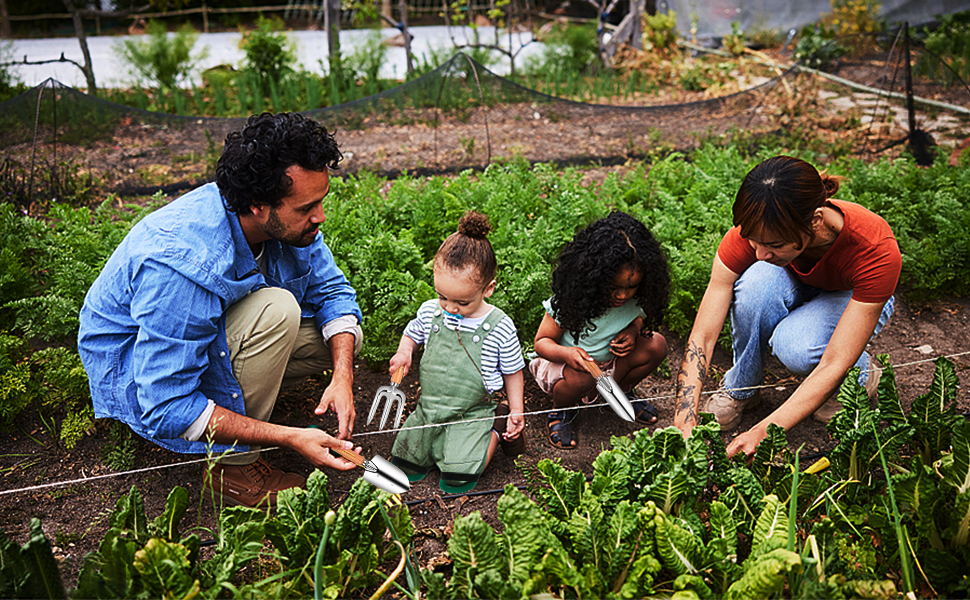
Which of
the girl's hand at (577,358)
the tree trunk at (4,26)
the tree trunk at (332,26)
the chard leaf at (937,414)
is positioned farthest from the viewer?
the tree trunk at (4,26)

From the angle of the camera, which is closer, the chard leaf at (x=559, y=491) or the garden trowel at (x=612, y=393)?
the chard leaf at (x=559, y=491)

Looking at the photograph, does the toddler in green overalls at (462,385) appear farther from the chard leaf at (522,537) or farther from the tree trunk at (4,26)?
the tree trunk at (4,26)

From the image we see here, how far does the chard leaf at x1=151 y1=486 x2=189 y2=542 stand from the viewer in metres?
1.87

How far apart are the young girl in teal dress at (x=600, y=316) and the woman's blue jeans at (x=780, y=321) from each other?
33 centimetres

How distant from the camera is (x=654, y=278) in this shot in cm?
248

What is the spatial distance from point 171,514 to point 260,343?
62cm

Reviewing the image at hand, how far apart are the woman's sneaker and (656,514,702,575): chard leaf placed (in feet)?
3.49

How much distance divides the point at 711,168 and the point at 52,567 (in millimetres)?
4007

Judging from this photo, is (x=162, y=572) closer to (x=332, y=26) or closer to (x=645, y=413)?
(x=645, y=413)

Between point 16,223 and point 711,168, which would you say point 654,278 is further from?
point 16,223

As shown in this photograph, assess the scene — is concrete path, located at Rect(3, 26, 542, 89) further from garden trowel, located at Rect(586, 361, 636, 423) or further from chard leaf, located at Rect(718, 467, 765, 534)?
chard leaf, located at Rect(718, 467, 765, 534)

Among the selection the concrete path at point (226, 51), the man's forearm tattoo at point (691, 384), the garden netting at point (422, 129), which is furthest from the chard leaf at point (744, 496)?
the concrete path at point (226, 51)

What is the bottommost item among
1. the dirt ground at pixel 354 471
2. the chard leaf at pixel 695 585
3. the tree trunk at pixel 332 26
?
the dirt ground at pixel 354 471

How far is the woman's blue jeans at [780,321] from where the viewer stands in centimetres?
256
